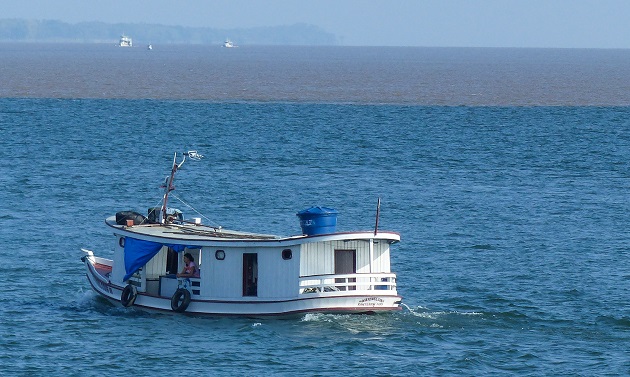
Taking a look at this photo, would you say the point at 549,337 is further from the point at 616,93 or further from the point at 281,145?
the point at 616,93

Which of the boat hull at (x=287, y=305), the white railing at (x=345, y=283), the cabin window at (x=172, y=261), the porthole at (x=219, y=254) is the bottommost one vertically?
the boat hull at (x=287, y=305)

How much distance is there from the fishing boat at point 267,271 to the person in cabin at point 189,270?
118mm

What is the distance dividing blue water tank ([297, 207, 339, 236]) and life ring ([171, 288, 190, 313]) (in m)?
4.49

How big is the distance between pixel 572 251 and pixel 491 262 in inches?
171

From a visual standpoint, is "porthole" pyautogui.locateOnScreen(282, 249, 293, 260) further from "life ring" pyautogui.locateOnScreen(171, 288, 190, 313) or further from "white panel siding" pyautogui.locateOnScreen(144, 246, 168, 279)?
"white panel siding" pyautogui.locateOnScreen(144, 246, 168, 279)

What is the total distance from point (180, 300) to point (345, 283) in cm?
555

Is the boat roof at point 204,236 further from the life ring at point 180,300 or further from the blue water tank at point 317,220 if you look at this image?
the life ring at point 180,300

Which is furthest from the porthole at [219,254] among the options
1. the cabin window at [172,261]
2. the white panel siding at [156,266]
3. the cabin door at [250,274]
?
the white panel siding at [156,266]

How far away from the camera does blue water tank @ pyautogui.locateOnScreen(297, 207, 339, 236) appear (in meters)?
39.9

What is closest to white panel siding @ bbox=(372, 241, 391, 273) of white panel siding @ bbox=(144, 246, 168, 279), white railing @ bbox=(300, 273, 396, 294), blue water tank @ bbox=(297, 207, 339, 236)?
white railing @ bbox=(300, 273, 396, 294)

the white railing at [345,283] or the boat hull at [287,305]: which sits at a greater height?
the white railing at [345,283]

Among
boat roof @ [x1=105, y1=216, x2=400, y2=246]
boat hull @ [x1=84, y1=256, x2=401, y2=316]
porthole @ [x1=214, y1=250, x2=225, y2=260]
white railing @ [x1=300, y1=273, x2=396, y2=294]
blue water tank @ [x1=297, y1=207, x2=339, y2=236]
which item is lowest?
boat hull @ [x1=84, y1=256, x2=401, y2=316]

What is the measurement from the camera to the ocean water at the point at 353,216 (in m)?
37.1

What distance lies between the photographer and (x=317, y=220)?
39938 millimetres
